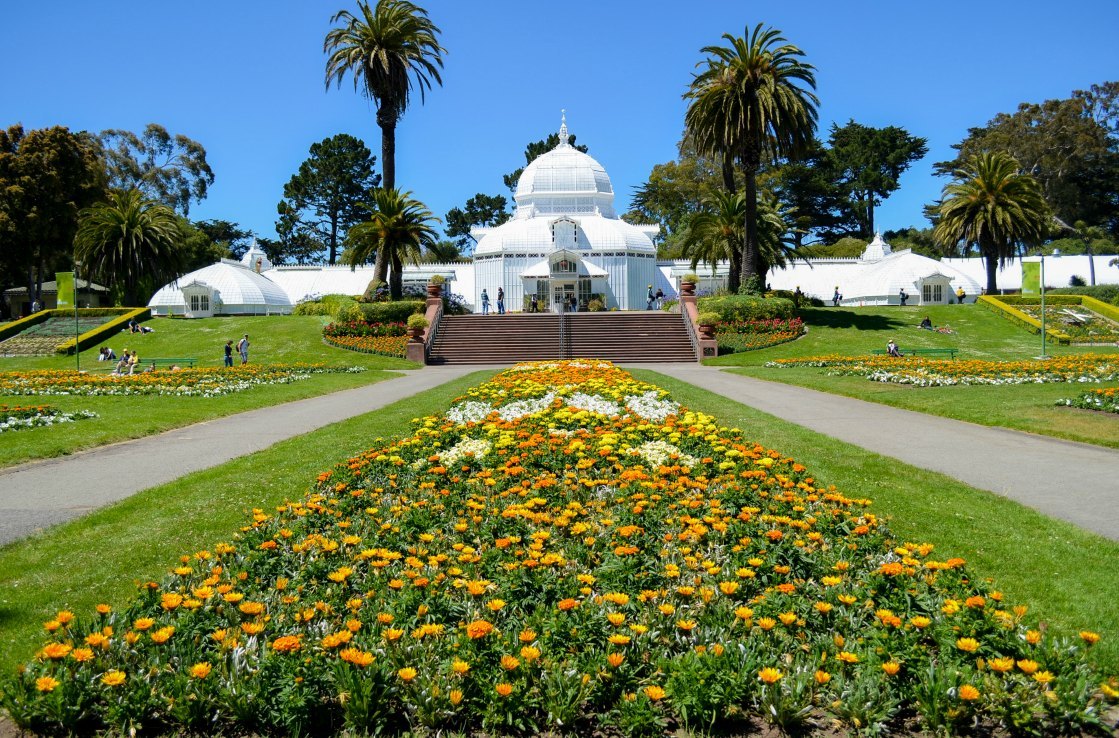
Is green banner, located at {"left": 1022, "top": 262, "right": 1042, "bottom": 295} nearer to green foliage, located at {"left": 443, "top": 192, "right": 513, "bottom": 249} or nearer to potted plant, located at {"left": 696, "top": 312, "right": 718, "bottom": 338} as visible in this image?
potted plant, located at {"left": 696, "top": 312, "right": 718, "bottom": 338}

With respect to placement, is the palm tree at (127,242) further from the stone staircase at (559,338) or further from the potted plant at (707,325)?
the potted plant at (707,325)

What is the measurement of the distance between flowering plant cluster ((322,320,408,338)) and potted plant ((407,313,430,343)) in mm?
2912

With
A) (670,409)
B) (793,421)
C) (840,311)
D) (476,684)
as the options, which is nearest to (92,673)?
(476,684)

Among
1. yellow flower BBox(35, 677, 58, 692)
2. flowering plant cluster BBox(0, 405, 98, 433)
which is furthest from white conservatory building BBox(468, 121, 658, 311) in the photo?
yellow flower BBox(35, 677, 58, 692)

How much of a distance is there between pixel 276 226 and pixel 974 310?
64.4 m

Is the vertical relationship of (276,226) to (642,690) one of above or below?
above

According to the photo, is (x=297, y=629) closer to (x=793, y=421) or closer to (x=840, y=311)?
(x=793, y=421)

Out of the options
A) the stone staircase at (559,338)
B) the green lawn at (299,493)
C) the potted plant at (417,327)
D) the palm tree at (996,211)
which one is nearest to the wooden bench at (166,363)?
the potted plant at (417,327)

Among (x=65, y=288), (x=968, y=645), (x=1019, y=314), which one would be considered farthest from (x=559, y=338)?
(x=968, y=645)

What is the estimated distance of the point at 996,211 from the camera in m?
43.0

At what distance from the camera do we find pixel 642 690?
3.52m

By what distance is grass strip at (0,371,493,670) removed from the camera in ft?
15.6

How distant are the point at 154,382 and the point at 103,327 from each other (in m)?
22.1

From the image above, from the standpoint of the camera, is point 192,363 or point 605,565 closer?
point 605,565
